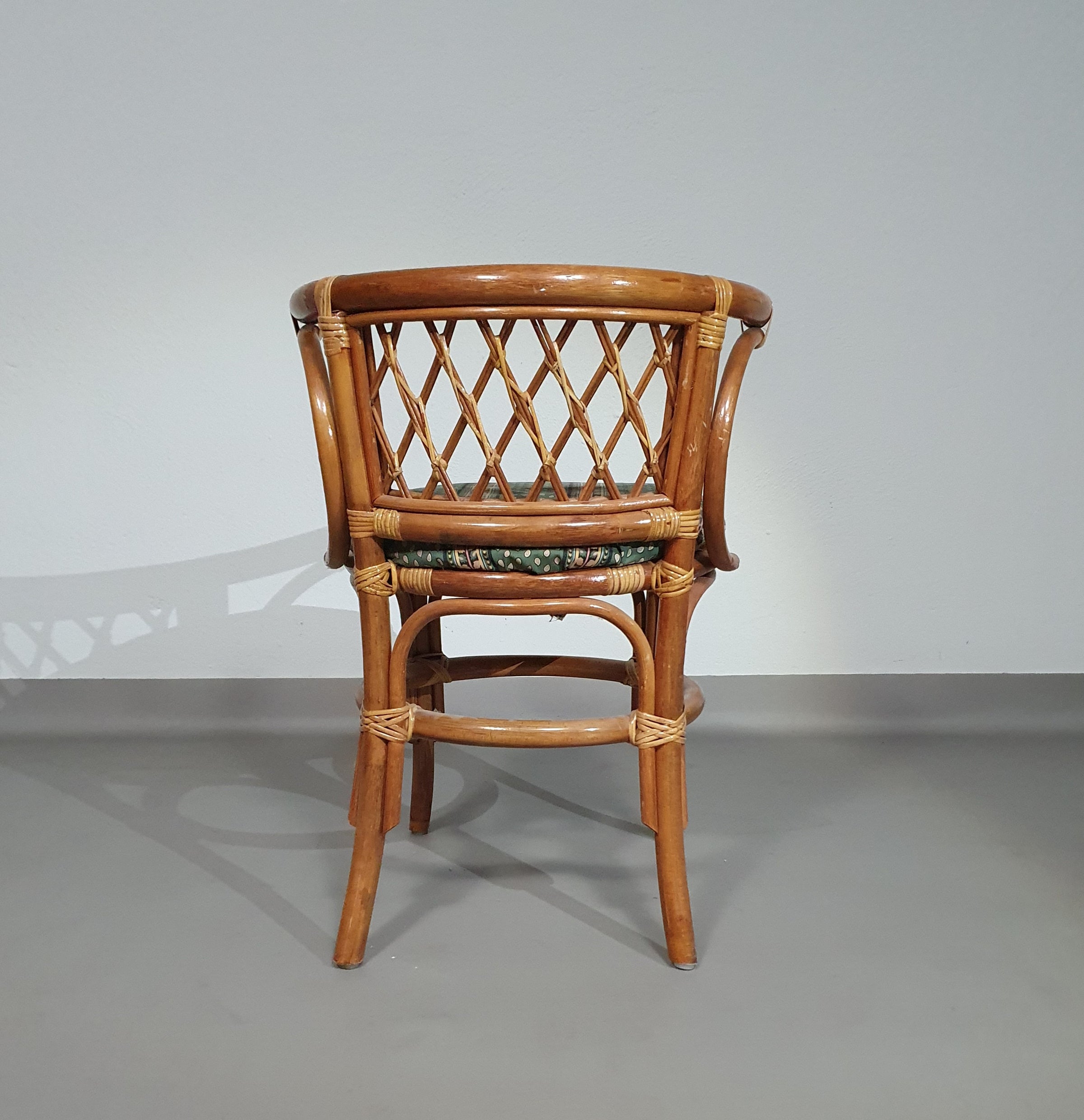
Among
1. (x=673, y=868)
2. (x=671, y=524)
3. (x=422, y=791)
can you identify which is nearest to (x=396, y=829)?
(x=422, y=791)

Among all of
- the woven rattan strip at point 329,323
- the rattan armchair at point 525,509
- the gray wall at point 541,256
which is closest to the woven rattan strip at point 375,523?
the rattan armchair at point 525,509

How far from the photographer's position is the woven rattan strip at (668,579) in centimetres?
124

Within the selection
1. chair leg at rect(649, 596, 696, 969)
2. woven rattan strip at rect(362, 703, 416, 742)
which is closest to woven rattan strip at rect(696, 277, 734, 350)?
chair leg at rect(649, 596, 696, 969)

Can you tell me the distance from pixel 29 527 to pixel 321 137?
3.73ft

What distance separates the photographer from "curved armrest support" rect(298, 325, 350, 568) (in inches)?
48.1

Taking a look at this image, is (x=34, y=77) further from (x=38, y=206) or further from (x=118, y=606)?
(x=118, y=606)

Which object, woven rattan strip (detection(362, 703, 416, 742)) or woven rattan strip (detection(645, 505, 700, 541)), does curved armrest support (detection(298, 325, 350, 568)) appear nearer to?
woven rattan strip (detection(362, 703, 416, 742))

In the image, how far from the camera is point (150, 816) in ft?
5.84

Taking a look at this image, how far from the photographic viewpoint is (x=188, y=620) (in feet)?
7.60

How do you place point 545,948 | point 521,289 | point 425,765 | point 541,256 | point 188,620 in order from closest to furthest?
point 521,289 < point 545,948 < point 425,765 < point 541,256 < point 188,620

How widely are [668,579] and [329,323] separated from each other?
0.53 m

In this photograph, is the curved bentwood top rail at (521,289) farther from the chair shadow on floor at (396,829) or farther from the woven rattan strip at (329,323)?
the chair shadow on floor at (396,829)

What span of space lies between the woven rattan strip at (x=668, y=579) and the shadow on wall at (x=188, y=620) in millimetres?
1196

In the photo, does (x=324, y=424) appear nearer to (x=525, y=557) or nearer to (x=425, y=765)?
(x=525, y=557)
